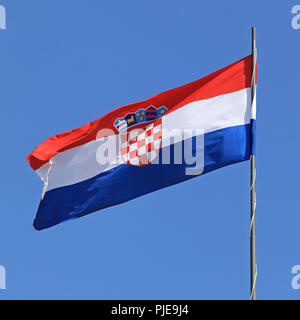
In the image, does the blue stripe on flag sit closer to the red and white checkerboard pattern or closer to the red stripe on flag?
the red and white checkerboard pattern

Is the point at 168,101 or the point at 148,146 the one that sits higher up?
the point at 168,101

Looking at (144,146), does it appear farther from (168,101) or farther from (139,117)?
(168,101)

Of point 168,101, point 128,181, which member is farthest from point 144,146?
point 168,101

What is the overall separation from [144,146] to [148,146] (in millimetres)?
162

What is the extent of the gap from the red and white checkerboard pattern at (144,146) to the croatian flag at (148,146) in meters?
0.03

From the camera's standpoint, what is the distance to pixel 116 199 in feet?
84.6

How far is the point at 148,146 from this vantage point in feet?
84.6

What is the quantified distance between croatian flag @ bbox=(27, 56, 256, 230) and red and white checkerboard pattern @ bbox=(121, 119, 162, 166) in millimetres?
25

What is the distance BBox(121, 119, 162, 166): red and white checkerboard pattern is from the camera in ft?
84.0

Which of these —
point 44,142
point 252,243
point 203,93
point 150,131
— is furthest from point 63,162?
point 252,243

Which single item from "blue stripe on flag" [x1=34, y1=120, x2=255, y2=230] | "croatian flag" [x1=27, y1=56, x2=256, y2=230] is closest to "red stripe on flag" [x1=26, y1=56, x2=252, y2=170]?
"croatian flag" [x1=27, y1=56, x2=256, y2=230]

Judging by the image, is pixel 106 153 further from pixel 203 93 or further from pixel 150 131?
pixel 203 93
